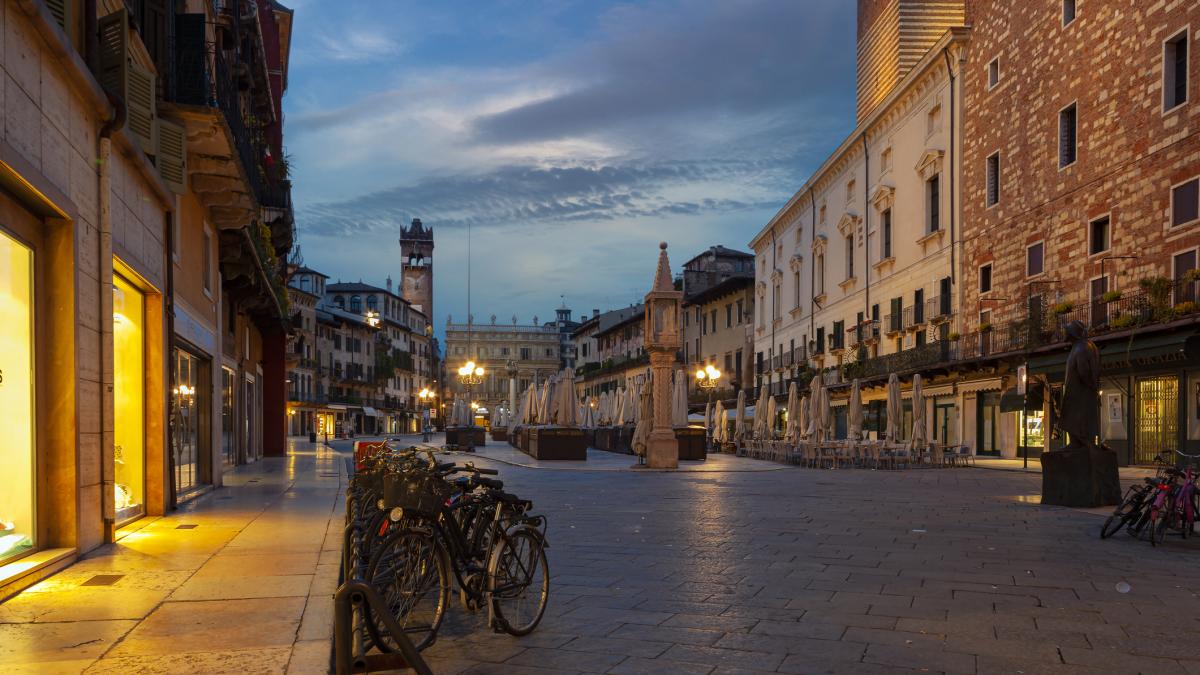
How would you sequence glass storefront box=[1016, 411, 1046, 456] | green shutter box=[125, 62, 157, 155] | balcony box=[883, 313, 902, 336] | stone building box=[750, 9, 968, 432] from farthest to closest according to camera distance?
balcony box=[883, 313, 902, 336]
stone building box=[750, 9, 968, 432]
glass storefront box=[1016, 411, 1046, 456]
green shutter box=[125, 62, 157, 155]

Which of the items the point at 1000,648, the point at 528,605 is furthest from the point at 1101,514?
the point at 528,605

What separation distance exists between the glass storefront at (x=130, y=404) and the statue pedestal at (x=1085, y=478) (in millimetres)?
12670

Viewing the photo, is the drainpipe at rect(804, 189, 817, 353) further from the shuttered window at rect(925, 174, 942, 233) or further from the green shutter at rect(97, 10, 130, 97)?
the green shutter at rect(97, 10, 130, 97)

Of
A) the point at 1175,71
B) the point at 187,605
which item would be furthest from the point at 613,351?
the point at 187,605

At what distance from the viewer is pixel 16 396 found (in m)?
8.19

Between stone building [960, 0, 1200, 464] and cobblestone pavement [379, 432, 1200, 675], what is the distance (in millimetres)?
12374

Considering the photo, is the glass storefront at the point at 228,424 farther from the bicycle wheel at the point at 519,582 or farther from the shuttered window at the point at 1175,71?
the shuttered window at the point at 1175,71

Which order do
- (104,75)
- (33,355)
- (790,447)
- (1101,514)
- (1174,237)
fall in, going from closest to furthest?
(33,355), (104,75), (1101,514), (1174,237), (790,447)

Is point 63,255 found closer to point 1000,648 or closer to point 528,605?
point 528,605

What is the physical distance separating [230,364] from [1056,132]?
25448 millimetres

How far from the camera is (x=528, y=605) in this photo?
6422mm

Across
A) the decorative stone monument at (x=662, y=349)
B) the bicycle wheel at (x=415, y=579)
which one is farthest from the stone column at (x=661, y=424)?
the bicycle wheel at (x=415, y=579)

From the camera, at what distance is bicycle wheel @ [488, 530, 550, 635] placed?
620 cm

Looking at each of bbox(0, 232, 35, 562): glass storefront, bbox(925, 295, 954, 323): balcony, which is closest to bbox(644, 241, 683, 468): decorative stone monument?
bbox(925, 295, 954, 323): balcony
